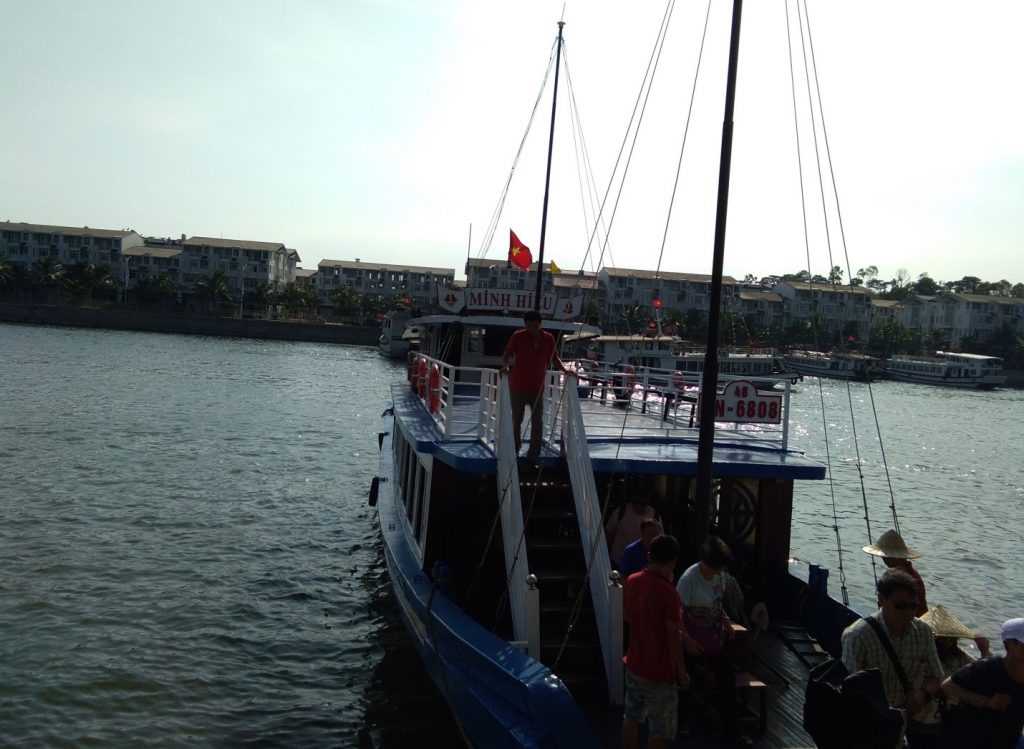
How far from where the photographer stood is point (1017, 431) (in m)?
57.4

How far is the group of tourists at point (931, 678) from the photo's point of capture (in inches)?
205

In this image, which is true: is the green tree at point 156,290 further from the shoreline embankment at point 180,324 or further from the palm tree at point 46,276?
the palm tree at point 46,276

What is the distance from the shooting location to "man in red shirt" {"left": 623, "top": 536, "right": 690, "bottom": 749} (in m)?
5.92

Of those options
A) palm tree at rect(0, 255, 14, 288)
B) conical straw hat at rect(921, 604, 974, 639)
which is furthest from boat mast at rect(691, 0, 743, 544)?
palm tree at rect(0, 255, 14, 288)

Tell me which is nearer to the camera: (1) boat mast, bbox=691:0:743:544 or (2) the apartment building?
(1) boat mast, bbox=691:0:743:544

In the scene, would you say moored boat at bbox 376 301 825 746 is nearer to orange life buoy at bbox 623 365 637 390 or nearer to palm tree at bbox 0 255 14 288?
orange life buoy at bbox 623 365 637 390

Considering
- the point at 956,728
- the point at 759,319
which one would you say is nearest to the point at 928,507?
the point at 956,728

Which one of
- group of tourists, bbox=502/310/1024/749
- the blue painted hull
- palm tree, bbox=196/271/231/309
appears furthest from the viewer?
palm tree, bbox=196/271/231/309

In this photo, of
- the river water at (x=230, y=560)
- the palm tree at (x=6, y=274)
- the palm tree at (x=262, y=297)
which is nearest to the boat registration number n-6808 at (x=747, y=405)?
the river water at (x=230, y=560)

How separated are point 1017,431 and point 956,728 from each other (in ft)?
199

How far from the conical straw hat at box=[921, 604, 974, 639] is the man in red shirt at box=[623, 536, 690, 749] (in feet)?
8.46

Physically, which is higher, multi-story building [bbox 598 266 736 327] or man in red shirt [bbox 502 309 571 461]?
multi-story building [bbox 598 266 736 327]

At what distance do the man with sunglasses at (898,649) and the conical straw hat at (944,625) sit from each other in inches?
67.4

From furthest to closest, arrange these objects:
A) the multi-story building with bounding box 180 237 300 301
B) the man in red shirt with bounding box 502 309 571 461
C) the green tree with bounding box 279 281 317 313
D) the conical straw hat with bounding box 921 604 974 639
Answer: the multi-story building with bounding box 180 237 300 301
the green tree with bounding box 279 281 317 313
the man in red shirt with bounding box 502 309 571 461
the conical straw hat with bounding box 921 604 974 639
